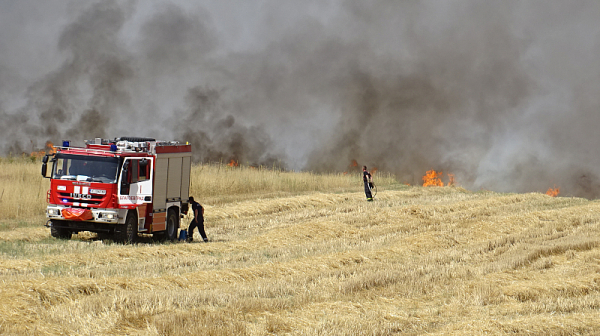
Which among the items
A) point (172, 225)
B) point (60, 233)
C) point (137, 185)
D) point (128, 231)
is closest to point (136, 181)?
point (137, 185)

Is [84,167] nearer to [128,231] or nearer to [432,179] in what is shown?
[128,231]

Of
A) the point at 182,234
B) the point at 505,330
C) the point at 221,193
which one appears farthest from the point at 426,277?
the point at 221,193

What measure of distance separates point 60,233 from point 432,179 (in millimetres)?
28395

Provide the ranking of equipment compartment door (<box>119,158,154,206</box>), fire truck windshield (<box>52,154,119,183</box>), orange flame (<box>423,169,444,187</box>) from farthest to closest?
orange flame (<box>423,169,444,187</box>)
fire truck windshield (<box>52,154,119,183</box>)
equipment compartment door (<box>119,158,154,206</box>)

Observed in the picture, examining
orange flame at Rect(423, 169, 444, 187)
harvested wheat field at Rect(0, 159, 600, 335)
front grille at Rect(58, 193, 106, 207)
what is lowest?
harvested wheat field at Rect(0, 159, 600, 335)

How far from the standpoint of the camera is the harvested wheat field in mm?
7496

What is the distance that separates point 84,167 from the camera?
16172mm

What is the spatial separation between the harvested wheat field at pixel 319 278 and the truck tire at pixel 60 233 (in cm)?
39

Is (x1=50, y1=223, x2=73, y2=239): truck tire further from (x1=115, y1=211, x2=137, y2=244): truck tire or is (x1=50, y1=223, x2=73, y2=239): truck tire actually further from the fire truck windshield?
(x1=115, y1=211, x2=137, y2=244): truck tire

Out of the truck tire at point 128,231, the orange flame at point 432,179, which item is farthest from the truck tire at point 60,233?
the orange flame at point 432,179

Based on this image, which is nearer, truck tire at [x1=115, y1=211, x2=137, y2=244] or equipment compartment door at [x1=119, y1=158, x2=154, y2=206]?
truck tire at [x1=115, y1=211, x2=137, y2=244]

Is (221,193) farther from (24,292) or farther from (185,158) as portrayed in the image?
(24,292)

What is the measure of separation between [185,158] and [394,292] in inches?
402

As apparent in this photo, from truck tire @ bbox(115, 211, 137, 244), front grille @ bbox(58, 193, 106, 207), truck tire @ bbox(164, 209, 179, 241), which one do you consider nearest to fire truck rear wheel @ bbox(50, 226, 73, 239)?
front grille @ bbox(58, 193, 106, 207)
